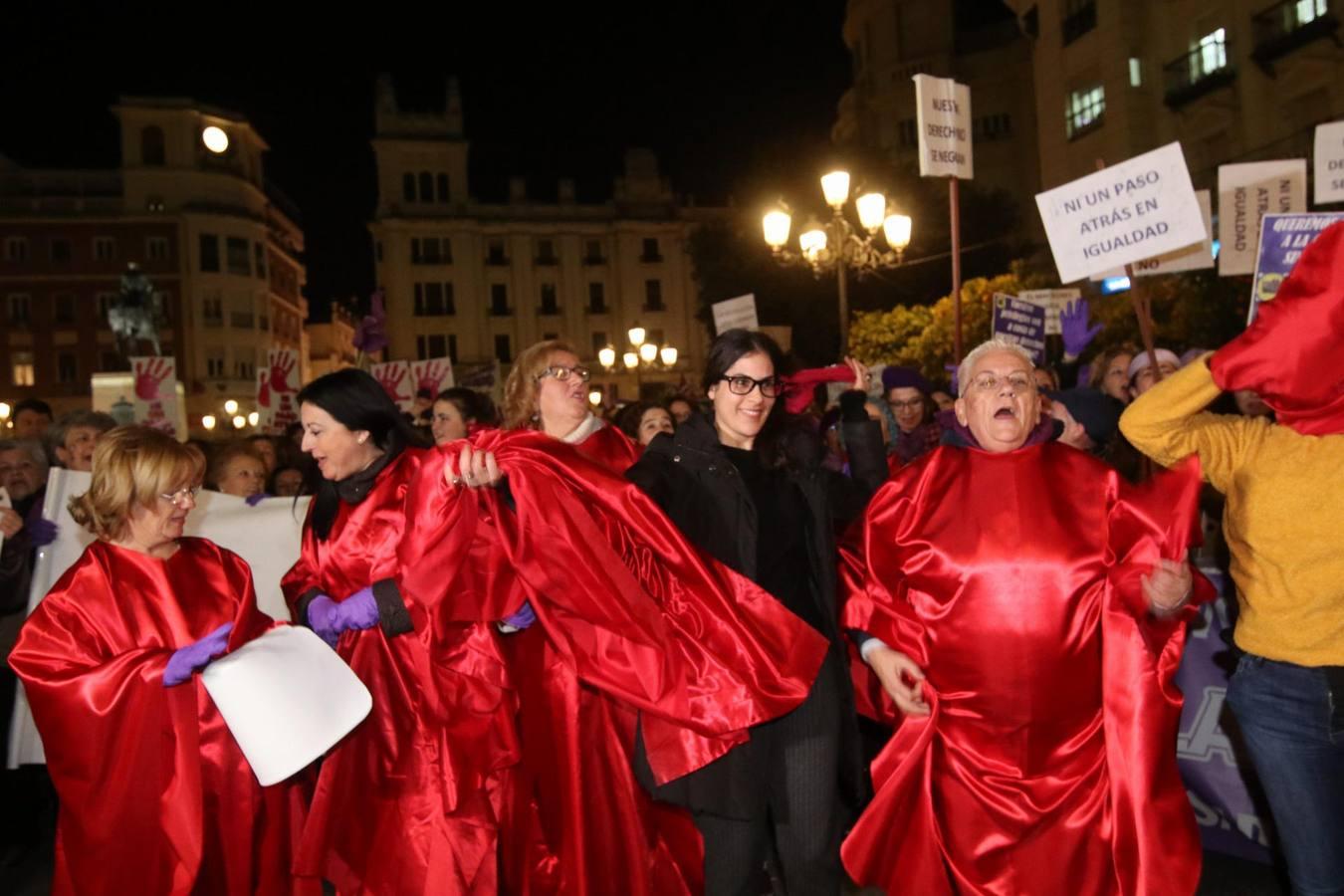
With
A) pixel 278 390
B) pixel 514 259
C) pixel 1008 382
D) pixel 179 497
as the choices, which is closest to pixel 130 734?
pixel 179 497

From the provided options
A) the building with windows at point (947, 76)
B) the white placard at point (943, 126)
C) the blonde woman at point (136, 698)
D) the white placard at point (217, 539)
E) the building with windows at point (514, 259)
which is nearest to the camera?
the blonde woman at point (136, 698)

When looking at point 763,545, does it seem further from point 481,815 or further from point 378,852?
point 378,852

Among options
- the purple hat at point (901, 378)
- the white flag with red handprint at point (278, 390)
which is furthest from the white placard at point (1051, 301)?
the white flag with red handprint at point (278, 390)

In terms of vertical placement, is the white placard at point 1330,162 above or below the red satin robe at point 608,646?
above

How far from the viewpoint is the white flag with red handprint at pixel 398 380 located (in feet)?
44.0

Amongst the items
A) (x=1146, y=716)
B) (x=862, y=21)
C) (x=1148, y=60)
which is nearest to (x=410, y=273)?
(x=862, y=21)

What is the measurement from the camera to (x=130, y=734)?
3438 mm

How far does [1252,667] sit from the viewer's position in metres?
3.08

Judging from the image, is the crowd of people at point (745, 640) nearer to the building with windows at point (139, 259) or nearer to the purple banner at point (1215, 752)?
the purple banner at point (1215, 752)

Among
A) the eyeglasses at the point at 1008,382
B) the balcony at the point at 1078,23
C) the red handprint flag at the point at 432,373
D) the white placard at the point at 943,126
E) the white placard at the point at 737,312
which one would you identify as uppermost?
the balcony at the point at 1078,23

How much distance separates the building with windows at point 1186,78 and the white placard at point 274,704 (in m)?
20.5

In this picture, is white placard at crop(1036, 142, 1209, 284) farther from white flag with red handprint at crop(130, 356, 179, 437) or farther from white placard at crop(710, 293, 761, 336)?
white flag with red handprint at crop(130, 356, 179, 437)

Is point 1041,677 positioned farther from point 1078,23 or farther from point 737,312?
point 1078,23

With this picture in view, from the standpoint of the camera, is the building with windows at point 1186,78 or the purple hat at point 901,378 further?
the building with windows at point 1186,78
